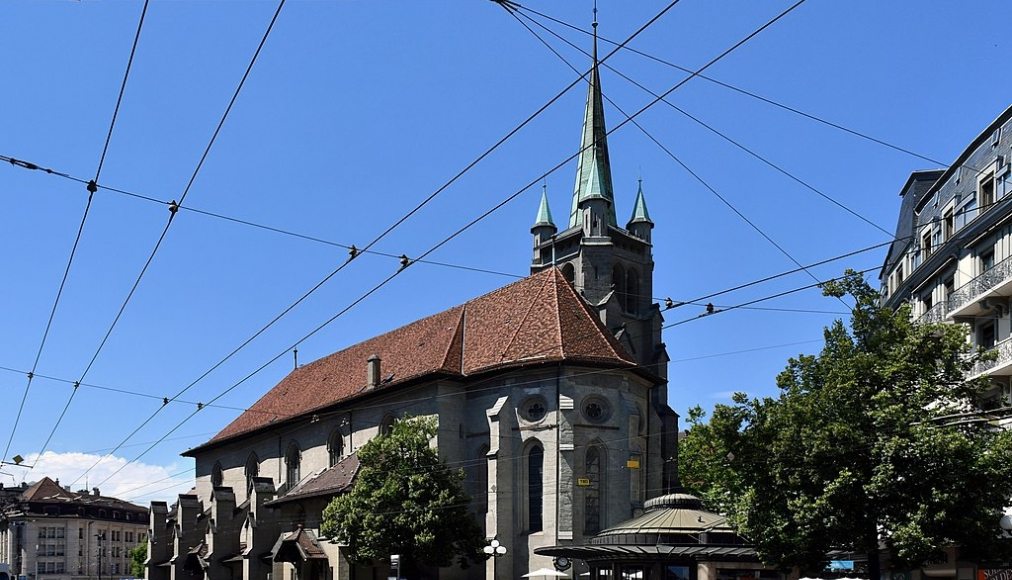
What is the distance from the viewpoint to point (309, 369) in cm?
6438

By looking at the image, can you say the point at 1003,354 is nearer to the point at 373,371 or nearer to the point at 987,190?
the point at 987,190

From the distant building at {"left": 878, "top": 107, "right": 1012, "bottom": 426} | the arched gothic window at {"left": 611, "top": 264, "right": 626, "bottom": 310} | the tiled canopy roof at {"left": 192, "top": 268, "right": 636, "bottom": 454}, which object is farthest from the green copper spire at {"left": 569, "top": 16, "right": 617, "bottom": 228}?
the distant building at {"left": 878, "top": 107, "right": 1012, "bottom": 426}

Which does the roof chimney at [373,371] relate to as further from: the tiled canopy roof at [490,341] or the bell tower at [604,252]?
the bell tower at [604,252]

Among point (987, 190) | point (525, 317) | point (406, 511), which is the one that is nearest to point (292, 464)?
point (525, 317)

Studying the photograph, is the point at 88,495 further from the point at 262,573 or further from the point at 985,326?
the point at 985,326

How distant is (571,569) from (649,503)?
15.9ft

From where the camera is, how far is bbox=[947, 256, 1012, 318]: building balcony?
26.7 meters

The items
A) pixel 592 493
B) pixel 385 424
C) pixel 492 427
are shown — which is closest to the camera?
pixel 592 493

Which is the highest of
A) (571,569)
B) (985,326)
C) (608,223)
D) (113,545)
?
(608,223)

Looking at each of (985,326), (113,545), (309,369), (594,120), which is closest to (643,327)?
(594,120)

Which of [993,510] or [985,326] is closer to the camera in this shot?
[993,510]

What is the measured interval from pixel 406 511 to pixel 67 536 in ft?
273

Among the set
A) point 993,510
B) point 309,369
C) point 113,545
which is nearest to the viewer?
point 993,510

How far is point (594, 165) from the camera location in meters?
67.1
